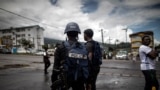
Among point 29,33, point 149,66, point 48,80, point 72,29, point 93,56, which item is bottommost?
point 48,80

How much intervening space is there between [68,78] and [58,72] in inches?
8.9

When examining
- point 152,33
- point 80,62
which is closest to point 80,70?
point 80,62

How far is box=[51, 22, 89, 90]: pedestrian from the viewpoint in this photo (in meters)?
3.06

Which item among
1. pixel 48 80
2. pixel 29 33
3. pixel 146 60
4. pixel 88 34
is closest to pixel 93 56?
pixel 88 34

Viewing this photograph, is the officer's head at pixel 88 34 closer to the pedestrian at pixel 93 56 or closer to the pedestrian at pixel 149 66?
the pedestrian at pixel 93 56

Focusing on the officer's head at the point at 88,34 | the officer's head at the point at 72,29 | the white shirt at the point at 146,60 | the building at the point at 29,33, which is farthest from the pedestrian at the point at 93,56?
the building at the point at 29,33

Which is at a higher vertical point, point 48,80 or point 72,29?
point 72,29

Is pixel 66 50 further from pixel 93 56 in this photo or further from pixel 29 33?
pixel 29 33

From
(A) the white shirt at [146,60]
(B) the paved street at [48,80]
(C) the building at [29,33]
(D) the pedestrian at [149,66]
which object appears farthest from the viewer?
(C) the building at [29,33]

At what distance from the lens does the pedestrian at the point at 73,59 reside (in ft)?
10.1

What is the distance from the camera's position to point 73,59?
10.0ft

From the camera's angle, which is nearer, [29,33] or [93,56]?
[93,56]

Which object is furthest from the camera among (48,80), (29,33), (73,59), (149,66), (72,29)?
(29,33)

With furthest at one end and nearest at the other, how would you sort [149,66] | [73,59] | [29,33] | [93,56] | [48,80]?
1. [29,33]
2. [48,80]
3. [149,66]
4. [93,56]
5. [73,59]
